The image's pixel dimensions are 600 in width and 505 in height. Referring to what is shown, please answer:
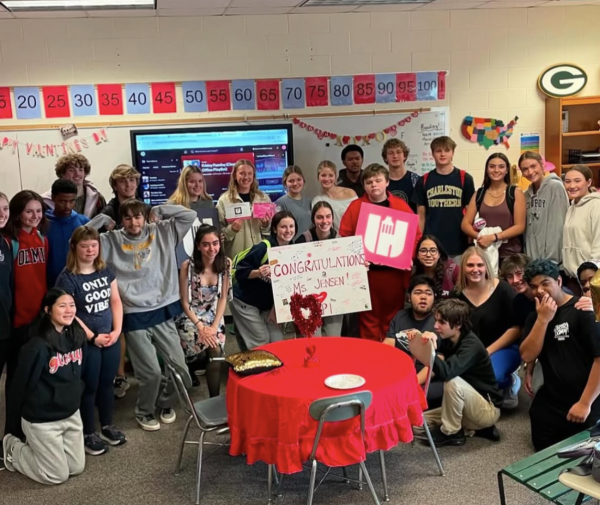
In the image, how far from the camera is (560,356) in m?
3.28

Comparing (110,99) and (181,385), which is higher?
(110,99)

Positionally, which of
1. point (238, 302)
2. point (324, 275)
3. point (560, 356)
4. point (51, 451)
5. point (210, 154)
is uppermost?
point (210, 154)

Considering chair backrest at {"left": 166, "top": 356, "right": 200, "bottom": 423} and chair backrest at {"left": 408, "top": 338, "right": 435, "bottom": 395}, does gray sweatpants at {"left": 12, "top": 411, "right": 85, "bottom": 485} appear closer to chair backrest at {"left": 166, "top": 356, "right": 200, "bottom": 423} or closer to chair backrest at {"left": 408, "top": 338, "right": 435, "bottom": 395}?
chair backrest at {"left": 166, "top": 356, "right": 200, "bottom": 423}

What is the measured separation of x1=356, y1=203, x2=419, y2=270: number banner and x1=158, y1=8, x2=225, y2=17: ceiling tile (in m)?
2.61

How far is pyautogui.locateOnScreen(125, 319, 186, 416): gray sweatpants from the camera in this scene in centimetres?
383

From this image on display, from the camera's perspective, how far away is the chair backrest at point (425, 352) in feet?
10.5

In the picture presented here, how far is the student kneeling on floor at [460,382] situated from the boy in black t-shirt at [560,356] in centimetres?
27

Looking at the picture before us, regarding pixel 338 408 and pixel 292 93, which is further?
pixel 292 93

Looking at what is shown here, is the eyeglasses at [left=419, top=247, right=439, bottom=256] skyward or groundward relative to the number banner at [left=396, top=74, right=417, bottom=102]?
groundward

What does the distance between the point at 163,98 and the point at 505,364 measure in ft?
12.9

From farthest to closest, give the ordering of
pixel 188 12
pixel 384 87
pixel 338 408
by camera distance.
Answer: pixel 384 87, pixel 188 12, pixel 338 408

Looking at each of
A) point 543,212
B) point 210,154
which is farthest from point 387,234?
point 210,154

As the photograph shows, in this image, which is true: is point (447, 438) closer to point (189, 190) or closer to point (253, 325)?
point (253, 325)

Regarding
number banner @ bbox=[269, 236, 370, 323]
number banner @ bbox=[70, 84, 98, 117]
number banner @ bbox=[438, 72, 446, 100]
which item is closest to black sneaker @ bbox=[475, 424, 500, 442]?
number banner @ bbox=[269, 236, 370, 323]
